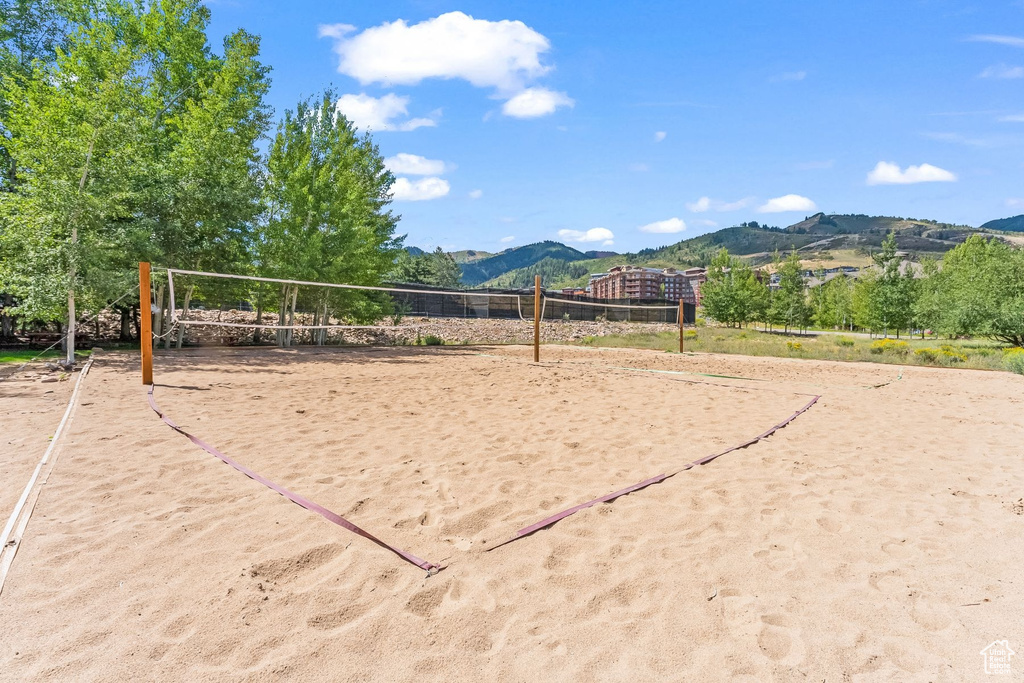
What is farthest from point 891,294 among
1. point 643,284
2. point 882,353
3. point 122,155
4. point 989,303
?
point 643,284

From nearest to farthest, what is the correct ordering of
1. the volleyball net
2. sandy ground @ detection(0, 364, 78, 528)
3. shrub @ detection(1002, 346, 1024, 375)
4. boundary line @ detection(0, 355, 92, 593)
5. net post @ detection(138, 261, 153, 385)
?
boundary line @ detection(0, 355, 92, 593)
sandy ground @ detection(0, 364, 78, 528)
net post @ detection(138, 261, 153, 385)
shrub @ detection(1002, 346, 1024, 375)
the volleyball net

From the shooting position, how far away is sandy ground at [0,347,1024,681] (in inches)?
68.4

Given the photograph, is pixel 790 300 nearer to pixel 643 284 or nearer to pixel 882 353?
pixel 882 353

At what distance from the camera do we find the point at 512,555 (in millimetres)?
2402

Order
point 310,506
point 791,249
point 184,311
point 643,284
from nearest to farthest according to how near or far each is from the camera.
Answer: point 310,506 → point 184,311 → point 643,284 → point 791,249

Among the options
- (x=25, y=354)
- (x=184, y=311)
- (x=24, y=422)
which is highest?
(x=184, y=311)

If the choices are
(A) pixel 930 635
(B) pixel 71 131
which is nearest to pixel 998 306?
(A) pixel 930 635

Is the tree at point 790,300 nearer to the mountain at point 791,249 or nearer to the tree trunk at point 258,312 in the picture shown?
the tree trunk at point 258,312

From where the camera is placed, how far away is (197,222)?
12.5 metres

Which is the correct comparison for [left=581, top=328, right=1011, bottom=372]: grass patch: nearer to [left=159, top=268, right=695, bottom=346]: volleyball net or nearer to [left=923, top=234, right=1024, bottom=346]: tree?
[left=923, top=234, right=1024, bottom=346]: tree

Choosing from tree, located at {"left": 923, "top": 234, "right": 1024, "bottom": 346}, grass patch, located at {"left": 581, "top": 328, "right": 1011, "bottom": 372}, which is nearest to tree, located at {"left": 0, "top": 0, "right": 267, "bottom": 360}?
grass patch, located at {"left": 581, "top": 328, "right": 1011, "bottom": 372}

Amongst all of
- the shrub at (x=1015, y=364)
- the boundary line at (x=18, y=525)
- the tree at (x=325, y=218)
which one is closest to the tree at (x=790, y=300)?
the shrub at (x=1015, y=364)

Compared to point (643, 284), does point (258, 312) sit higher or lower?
lower

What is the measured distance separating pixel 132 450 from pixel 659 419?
191 inches
